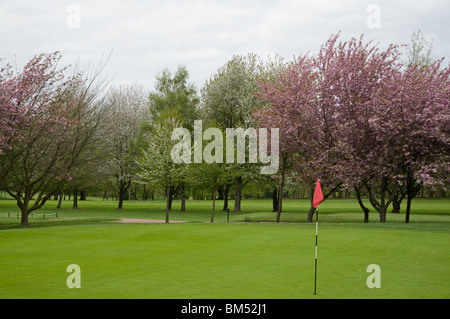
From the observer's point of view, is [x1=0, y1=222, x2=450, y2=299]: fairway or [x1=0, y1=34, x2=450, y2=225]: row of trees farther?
[x1=0, y1=34, x2=450, y2=225]: row of trees

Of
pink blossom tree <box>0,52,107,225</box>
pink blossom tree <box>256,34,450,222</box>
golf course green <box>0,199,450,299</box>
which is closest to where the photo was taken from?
golf course green <box>0,199,450,299</box>

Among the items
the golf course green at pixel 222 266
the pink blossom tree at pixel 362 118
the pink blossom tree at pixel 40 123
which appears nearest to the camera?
the golf course green at pixel 222 266

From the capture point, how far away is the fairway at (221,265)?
10.1m

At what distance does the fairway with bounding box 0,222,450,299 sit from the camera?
10094 millimetres

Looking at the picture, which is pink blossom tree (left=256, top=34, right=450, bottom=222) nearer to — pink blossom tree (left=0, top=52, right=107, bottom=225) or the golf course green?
the golf course green

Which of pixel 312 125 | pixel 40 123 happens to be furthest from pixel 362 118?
pixel 40 123

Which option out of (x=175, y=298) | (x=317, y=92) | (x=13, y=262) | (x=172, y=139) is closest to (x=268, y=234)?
(x=13, y=262)

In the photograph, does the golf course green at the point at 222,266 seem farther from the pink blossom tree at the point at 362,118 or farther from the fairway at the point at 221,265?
the pink blossom tree at the point at 362,118

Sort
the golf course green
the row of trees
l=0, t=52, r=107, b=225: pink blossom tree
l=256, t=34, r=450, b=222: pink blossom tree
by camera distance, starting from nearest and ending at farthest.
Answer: the golf course green → l=0, t=52, r=107, b=225: pink blossom tree → the row of trees → l=256, t=34, r=450, b=222: pink blossom tree

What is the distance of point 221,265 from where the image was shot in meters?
13.4

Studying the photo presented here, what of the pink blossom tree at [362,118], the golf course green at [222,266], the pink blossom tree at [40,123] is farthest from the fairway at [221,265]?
the pink blossom tree at [362,118]

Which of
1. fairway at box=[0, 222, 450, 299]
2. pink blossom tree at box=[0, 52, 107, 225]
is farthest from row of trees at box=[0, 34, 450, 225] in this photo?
fairway at box=[0, 222, 450, 299]
